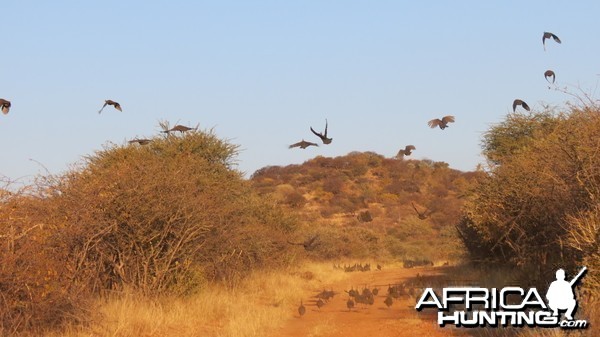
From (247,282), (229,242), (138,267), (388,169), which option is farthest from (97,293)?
(388,169)

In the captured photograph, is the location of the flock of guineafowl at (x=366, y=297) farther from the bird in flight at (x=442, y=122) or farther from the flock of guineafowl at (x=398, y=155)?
the bird in flight at (x=442, y=122)

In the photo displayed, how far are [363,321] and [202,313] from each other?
3.20 meters

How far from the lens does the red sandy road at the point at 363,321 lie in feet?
40.9

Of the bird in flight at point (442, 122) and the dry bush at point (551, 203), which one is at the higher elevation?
the bird in flight at point (442, 122)

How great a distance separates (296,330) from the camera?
13.5 meters

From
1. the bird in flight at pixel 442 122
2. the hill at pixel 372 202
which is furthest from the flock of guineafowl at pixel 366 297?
the hill at pixel 372 202

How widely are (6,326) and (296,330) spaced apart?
218 inches

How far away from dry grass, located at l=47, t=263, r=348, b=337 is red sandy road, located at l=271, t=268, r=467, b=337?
0.47 meters

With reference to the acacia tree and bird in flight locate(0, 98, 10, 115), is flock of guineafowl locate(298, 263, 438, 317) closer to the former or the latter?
the acacia tree

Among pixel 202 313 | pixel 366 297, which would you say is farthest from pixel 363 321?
pixel 366 297

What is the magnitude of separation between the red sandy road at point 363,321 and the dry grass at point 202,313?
47 centimetres

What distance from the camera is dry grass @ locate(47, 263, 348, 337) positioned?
1138cm

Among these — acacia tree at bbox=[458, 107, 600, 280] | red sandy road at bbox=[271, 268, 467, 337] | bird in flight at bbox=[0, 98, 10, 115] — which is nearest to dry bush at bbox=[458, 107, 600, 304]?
acacia tree at bbox=[458, 107, 600, 280]

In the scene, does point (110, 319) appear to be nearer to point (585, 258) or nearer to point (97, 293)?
point (97, 293)
